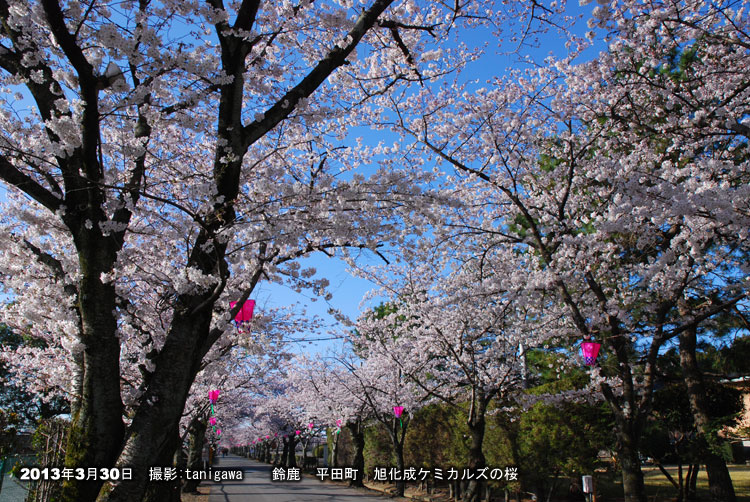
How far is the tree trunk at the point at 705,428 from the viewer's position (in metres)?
9.01

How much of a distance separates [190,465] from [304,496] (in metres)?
4.68

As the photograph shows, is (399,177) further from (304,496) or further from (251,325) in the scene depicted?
(304,496)

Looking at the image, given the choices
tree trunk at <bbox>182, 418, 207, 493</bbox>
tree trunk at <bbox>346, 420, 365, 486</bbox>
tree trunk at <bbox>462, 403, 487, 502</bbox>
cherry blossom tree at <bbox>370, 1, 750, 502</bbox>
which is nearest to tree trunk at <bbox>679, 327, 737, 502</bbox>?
cherry blossom tree at <bbox>370, 1, 750, 502</bbox>

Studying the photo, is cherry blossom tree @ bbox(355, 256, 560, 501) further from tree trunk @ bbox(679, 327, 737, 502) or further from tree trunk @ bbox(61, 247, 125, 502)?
tree trunk @ bbox(61, 247, 125, 502)

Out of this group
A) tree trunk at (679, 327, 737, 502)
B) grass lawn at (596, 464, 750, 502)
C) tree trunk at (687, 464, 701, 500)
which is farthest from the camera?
grass lawn at (596, 464, 750, 502)

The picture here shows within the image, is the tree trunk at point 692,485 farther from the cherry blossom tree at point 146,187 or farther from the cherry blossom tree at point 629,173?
the cherry blossom tree at point 146,187

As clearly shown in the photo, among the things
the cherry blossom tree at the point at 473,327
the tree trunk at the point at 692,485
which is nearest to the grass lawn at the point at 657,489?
the tree trunk at the point at 692,485

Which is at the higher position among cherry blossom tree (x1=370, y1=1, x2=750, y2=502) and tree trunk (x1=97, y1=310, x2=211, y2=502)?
cherry blossom tree (x1=370, y1=1, x2=750, y2=502)

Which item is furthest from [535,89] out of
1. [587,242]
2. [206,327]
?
[206,327]

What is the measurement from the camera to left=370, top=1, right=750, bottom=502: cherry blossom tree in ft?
18.2

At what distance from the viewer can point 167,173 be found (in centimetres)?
523

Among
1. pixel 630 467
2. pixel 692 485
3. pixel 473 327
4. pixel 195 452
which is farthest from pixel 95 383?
pixel 195 452

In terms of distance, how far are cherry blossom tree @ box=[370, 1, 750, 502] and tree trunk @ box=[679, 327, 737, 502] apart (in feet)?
0.30

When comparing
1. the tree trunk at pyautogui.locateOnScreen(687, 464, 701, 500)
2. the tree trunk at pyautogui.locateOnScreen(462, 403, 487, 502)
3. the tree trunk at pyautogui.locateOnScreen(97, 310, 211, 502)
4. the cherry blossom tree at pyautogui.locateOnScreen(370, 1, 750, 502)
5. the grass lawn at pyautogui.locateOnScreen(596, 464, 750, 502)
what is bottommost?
the grass lawn at pyautogui.locateOnScreen(596, 464, 750, 502)
